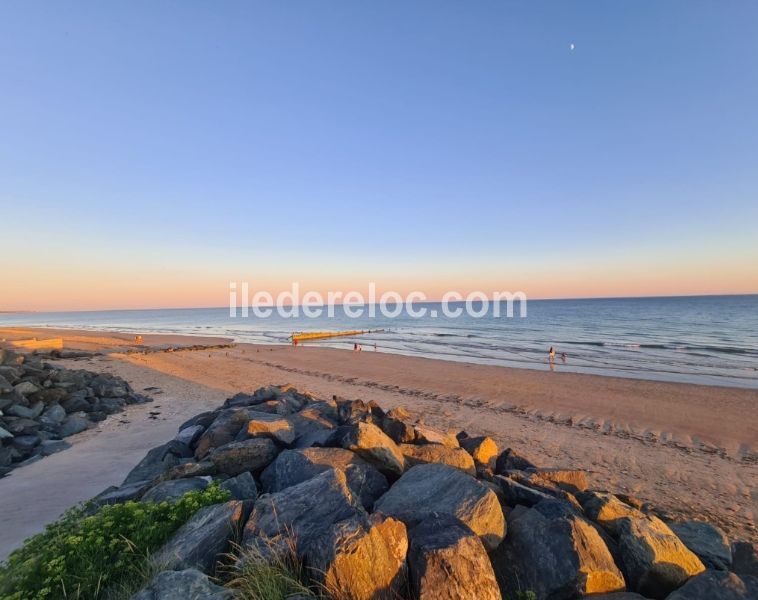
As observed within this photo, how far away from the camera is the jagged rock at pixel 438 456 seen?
19.6 ft

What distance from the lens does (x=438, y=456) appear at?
19.8 feet

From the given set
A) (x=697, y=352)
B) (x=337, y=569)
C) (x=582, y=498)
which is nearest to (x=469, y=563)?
(x=337, y=569)

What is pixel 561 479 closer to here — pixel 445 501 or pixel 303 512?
pixel 445 501

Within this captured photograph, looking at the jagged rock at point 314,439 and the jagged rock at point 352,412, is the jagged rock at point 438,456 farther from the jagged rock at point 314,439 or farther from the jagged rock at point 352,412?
the jagged rock at point 352,412

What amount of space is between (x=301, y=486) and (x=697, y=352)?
3845 centimetres

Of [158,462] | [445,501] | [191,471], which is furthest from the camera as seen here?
[158,462]

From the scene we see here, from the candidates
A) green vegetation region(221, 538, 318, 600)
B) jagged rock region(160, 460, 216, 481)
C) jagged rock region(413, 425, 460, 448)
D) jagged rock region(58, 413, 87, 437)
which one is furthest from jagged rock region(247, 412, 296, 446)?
jagged rock region(58, 413, 87, 437)

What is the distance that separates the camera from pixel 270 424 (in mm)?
6605

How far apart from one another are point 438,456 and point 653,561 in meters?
2.83

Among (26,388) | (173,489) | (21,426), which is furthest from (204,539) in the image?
(26,388)

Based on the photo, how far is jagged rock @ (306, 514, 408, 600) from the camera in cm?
293

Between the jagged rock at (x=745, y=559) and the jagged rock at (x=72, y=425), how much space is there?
14.1m

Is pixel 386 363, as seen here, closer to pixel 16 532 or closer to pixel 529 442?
pixel 529 442

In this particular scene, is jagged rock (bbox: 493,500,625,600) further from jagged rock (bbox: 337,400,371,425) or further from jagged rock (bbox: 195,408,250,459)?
jagged rock (bbox: 195,408,250,459)
